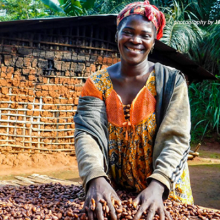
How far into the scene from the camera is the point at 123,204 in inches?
58.4

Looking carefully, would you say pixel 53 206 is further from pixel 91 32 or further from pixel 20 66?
pixel 91 32

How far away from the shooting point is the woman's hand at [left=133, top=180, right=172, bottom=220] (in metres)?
1.37

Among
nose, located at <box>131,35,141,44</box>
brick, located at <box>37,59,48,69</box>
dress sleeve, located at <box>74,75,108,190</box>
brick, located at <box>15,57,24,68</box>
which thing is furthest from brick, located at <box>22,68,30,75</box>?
nose, located at <box>131,35,141,44</box>

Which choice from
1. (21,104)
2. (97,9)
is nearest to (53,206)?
(21,104)

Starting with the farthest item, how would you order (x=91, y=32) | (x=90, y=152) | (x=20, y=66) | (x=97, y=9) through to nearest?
(x=97, y=9) → (x=91, y=32) → (x=20, y=66) → (x=90, y=152)

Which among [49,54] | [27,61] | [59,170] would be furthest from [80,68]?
[59,170]

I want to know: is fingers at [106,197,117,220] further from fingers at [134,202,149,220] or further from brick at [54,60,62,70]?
brick at [54,60,62,70]

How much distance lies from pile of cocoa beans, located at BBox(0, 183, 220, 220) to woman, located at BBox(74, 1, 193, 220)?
0.13 m

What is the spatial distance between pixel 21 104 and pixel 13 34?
146cm

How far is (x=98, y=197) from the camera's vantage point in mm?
1424

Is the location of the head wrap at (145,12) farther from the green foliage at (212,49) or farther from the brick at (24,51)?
the green foliage at (212,49)

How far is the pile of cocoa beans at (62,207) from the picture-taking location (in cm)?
142

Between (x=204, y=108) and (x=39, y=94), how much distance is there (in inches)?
253

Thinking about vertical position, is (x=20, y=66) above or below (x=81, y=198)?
above
